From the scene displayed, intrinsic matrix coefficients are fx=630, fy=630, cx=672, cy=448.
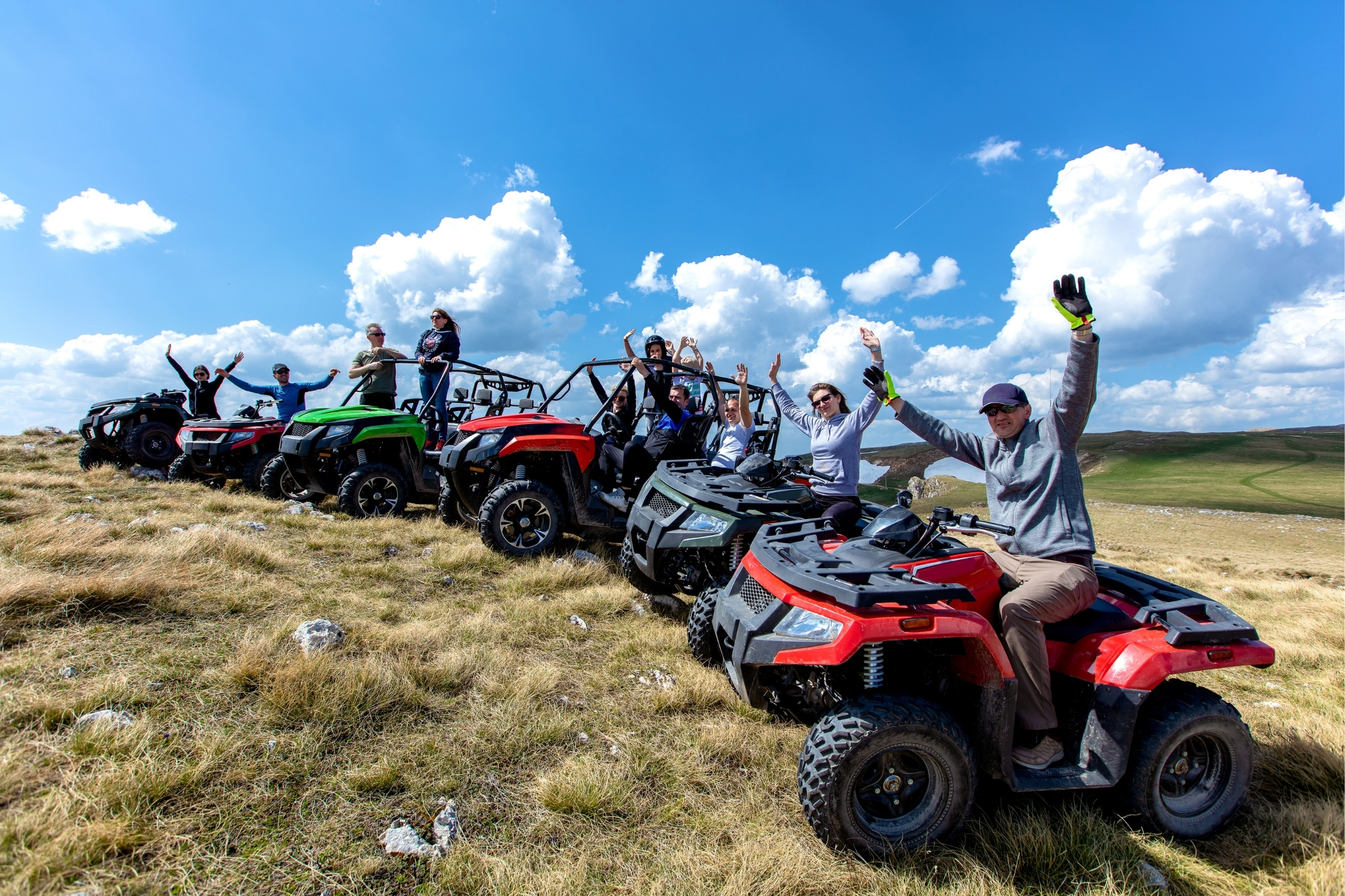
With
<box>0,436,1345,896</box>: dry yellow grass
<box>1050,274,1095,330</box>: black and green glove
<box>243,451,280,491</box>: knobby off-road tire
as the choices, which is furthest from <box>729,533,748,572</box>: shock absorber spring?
<box>243,451,280,491</box>: knobby off-road tire

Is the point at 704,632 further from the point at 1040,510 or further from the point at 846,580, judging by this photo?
the point at 1040,510

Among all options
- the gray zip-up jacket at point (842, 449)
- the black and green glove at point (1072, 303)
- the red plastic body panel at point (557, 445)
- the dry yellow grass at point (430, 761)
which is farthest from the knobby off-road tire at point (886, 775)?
the red plastic body panel at point (557, 445)

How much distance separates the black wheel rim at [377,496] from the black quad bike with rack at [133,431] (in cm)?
554

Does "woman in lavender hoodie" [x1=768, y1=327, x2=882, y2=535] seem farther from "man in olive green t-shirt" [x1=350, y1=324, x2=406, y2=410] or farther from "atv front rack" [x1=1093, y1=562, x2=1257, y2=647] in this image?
"man in olive green t-shirt" [x1=350, y1=324, x2=406, y2=410]

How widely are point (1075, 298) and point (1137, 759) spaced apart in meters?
2.12

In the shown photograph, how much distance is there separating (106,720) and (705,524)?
3394mm

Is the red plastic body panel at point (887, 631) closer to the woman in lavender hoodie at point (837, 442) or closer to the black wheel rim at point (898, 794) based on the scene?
Answer: the black wheel rim at point (898, 794)

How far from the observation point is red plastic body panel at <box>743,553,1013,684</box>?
2.43 m

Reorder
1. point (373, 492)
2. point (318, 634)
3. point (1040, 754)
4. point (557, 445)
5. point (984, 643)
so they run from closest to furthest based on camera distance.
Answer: point (984, 643), point (1040, 754), point (318, 634), point (557, 445), point (373, 492)

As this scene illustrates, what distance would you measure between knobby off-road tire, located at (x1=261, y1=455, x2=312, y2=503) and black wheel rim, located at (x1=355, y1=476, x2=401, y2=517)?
5.13 feet

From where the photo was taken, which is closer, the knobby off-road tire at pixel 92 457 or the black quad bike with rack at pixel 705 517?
the black quad bike with rack at pixel 705 517

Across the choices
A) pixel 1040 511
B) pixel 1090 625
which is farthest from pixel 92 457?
pixel 1090 625

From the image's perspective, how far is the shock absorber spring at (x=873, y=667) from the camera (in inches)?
107

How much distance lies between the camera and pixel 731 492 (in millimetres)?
4832
